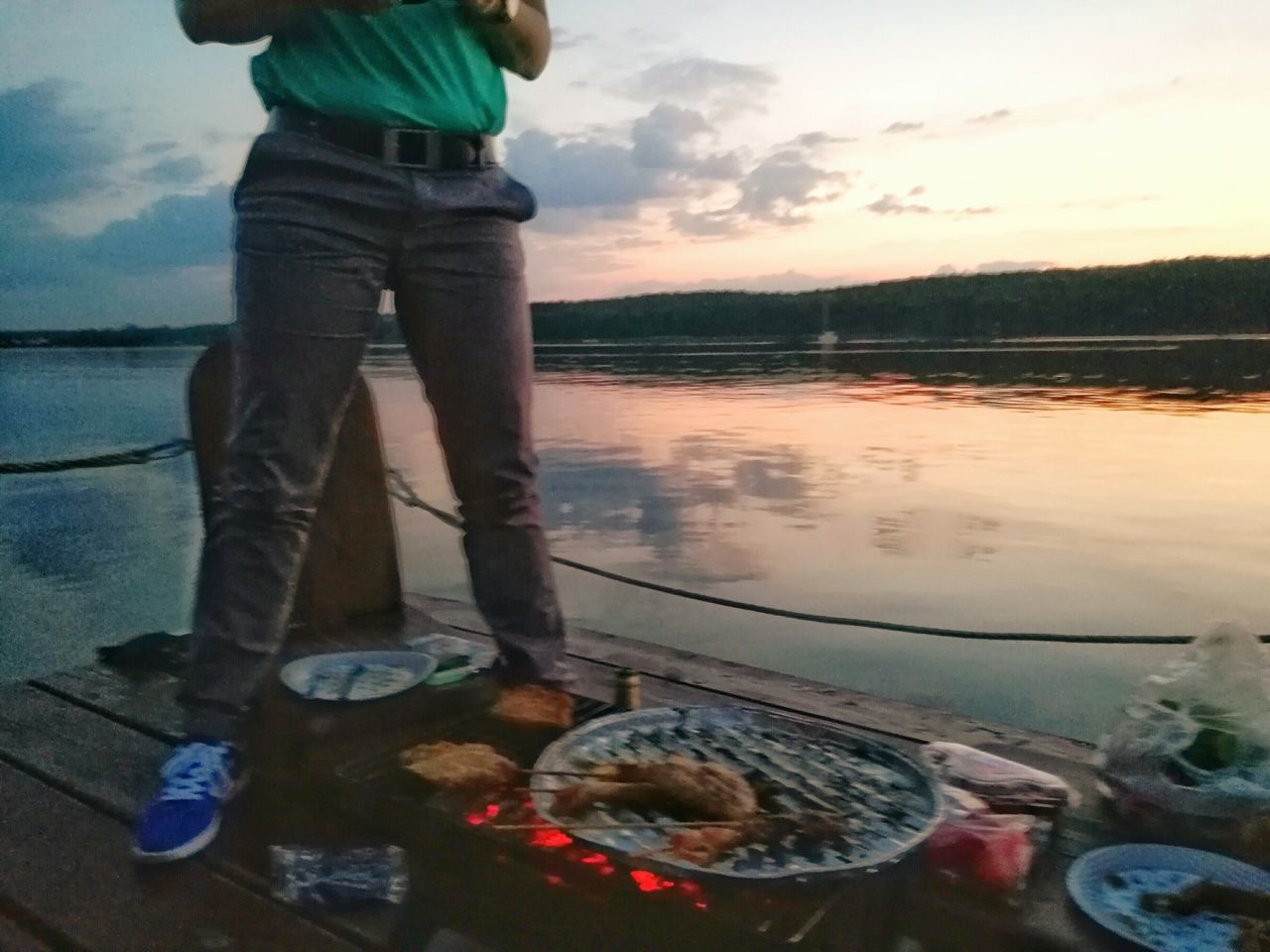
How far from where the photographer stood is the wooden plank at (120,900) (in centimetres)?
107

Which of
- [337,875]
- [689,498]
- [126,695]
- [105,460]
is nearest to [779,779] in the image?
[337,875]

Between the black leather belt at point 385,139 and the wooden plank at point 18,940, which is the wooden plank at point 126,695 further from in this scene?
the black leather belt at point 385,139

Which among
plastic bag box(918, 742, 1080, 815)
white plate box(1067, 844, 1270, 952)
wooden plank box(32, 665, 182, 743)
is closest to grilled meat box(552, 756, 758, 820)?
plastic bag box(918, 742, 1080, 815)

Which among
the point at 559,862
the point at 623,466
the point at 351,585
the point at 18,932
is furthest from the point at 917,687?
the point at 623,466

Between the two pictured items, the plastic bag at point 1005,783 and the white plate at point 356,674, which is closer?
the plastic bag at point 1005,783

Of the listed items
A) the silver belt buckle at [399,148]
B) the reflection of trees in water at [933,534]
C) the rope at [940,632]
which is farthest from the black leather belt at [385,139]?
the reflection of trees in water at [933,534]

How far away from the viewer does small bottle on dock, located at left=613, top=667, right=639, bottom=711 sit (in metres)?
1.64

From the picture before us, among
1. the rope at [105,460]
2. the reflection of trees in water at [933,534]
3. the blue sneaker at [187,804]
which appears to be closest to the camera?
the blue sneaker at [187,804]

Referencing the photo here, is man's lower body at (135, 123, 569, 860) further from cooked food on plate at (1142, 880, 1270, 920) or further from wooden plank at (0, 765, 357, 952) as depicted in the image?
cooked food on plate at (1142, 880, 1270, 920)

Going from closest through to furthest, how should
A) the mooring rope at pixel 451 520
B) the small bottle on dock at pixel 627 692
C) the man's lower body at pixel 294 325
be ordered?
the man's lower body at pixel 294 325 → the small bottle on dock at pixel 627 692 → the mooring rope at pixel 451 520

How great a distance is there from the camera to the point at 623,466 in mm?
8289

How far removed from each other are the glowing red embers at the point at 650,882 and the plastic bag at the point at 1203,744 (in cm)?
72

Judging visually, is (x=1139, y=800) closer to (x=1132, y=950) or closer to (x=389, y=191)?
(x=1132, y=950)

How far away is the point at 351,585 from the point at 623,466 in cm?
603
